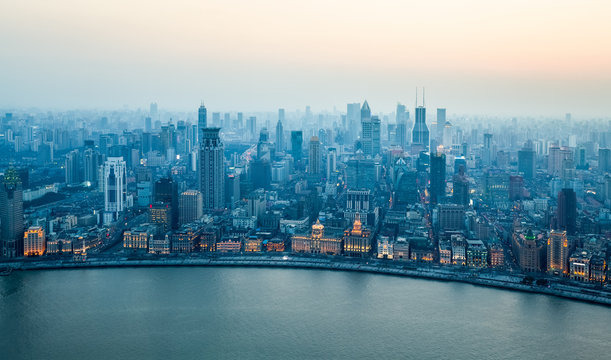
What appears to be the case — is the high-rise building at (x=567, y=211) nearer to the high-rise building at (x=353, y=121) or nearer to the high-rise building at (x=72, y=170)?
the high-rise building at (x=72, y=170)

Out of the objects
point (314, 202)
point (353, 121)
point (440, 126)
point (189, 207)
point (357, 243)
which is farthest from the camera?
point (353, 121)

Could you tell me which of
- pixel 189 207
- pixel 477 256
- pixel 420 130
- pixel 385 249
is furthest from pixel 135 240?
pixel 420 130

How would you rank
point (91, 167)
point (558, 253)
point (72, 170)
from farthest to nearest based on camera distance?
point (72, 170), point (91, 167), point (558, 253)

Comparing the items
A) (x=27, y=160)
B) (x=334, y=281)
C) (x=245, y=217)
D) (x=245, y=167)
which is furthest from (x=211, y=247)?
(x=27, y=160)

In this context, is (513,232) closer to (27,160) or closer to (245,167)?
(245,167)

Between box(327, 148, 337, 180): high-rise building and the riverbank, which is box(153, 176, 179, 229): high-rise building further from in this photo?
box(327, 148, 337, 180): high-rise building

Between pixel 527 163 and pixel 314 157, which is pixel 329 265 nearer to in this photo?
pixel 314 157


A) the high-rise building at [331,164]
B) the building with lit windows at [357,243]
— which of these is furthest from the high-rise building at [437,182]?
the high-rise building at [331,164]
